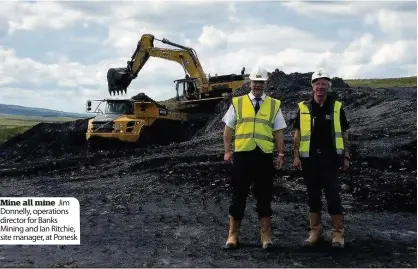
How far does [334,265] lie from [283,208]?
2.76 meters

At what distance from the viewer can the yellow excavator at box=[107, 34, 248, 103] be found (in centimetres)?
2122

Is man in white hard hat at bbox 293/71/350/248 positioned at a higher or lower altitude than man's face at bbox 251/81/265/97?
lower

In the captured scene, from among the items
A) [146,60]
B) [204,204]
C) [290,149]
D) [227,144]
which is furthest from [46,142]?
[227,144]

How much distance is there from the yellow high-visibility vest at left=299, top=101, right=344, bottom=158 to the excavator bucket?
15057 millimetres

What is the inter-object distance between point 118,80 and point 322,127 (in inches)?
604

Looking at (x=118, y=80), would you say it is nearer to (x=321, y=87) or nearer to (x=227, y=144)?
(x=227, y=144)

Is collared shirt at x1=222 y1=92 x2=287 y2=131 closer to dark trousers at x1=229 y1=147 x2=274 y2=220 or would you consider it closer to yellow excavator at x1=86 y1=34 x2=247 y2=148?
dark trousers at x1=229 y1=147 x2=274 y2=220

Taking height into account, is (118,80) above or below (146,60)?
below

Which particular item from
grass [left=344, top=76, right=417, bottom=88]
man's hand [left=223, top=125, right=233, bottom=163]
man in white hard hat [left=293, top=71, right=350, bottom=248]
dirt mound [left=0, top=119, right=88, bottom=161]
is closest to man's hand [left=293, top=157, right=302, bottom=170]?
man in white hard hat [left=293, top=71, right=350, bottom=248]

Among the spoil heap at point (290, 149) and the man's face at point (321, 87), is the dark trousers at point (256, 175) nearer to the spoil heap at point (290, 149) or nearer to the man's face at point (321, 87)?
the man's face at point (321, 87)

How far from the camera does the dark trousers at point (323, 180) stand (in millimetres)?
6367

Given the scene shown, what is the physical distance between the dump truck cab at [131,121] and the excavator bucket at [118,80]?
1.99m

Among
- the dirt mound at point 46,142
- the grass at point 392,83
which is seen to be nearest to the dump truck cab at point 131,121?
the dirt mound at point 46,142

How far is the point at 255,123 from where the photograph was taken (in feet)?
20.6
